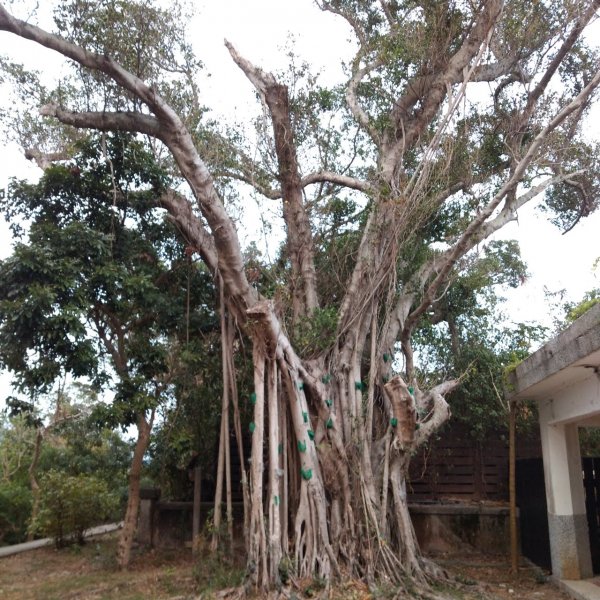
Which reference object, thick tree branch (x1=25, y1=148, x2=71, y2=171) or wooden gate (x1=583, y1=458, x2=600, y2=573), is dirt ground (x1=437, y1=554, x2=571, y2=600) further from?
thick tree branch (x1=25, y1=148, x2=71, y2=171)

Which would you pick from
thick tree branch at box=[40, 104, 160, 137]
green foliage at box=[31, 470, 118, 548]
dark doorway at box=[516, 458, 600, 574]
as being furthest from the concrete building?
green foliage at box=[31, 470, 118, 548]

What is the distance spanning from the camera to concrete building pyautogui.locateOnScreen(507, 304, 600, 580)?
656cm

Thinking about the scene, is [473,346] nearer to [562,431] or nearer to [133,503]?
[562,431]

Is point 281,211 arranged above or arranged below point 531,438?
above

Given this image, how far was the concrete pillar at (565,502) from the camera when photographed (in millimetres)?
7370

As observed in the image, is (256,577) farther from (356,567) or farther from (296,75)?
(296,75)

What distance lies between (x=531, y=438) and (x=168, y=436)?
569 cm

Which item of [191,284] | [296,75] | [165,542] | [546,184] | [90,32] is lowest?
[165,542]

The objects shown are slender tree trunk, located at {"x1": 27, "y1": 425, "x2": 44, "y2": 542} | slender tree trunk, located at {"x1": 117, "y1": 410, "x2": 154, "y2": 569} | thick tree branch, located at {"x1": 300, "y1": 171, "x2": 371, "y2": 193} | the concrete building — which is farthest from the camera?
slender tree trunk, located at {"x1": 27, "y1": 425, "x2": 44, "y2": 542}

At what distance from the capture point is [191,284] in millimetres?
9625

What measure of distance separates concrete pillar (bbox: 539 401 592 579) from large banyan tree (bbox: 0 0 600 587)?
136cm

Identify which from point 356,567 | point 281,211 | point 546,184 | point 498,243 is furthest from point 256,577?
point 498,243

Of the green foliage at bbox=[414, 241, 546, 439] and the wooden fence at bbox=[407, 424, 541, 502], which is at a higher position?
the green foliage at bbox=[414, 241, 546, 439]

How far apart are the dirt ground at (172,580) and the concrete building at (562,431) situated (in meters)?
0.48
